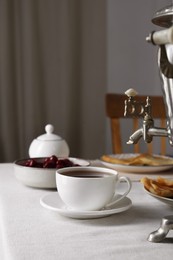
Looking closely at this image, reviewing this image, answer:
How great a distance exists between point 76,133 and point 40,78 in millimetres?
349

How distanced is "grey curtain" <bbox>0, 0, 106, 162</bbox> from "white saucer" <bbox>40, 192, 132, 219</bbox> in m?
1.49

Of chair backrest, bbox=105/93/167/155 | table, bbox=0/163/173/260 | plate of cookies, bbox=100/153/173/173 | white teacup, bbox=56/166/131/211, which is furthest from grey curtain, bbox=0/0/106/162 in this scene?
white teacup, bbox=56/166/131/211

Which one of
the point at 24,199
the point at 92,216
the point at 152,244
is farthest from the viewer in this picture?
the point at 24,199

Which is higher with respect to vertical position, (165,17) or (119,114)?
(165,17)

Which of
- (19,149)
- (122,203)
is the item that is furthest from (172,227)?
(19,149)

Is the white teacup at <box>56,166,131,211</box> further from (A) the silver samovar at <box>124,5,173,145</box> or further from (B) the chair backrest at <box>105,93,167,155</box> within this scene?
(B) the chair backrest at <box>105,93,167,155</box>

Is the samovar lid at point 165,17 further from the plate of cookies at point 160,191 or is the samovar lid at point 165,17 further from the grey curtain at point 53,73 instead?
the grey curtain at point 53,73

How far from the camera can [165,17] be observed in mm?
612

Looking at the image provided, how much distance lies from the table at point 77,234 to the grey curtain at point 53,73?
1.44 m

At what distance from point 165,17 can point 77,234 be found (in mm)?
329

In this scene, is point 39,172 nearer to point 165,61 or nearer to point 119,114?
point 165,61

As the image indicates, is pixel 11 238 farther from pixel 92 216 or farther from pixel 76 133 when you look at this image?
pixel 76 133

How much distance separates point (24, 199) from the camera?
853mm

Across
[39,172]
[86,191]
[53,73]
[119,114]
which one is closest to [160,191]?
[86,191]
